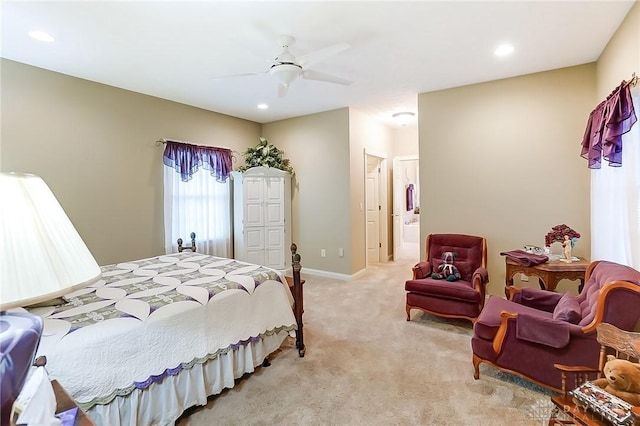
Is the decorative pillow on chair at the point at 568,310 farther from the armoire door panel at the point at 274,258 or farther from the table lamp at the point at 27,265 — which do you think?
the armoire door panel at the point at 274,258

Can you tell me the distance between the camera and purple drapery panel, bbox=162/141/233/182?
4535 millimetres

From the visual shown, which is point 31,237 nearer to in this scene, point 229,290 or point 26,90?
point 229,290

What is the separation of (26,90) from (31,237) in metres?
3.75

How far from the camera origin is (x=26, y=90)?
3271mm

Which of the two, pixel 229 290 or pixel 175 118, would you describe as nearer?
pixel 229 290

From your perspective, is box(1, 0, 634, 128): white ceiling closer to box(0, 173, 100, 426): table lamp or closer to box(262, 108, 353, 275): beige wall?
box(262, 108, 353, 275): beige wall

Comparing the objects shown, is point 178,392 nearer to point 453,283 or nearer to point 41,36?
point 453,283

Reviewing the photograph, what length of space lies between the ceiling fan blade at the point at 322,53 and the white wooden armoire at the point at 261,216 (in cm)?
287

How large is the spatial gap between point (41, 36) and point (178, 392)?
3149 mm

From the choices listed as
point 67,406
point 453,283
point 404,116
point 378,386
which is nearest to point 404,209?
point 404,116

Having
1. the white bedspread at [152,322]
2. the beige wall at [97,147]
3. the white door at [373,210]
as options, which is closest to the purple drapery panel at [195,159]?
the beige wall at [97,147]

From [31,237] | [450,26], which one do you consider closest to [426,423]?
[31,237]

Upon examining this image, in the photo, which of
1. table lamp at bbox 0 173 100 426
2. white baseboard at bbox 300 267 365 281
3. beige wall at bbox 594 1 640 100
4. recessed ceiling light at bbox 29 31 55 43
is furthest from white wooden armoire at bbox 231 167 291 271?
table lamp at bbox 0 173 100 426

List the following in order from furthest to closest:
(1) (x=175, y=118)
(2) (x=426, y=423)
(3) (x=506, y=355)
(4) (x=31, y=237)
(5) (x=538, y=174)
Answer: (1) (x=175, y=118) → (5) (x=538, y=174) → (3) (x=506, y=355) → (2) (x=426, y=423) → (4) (x=31, y=237)
